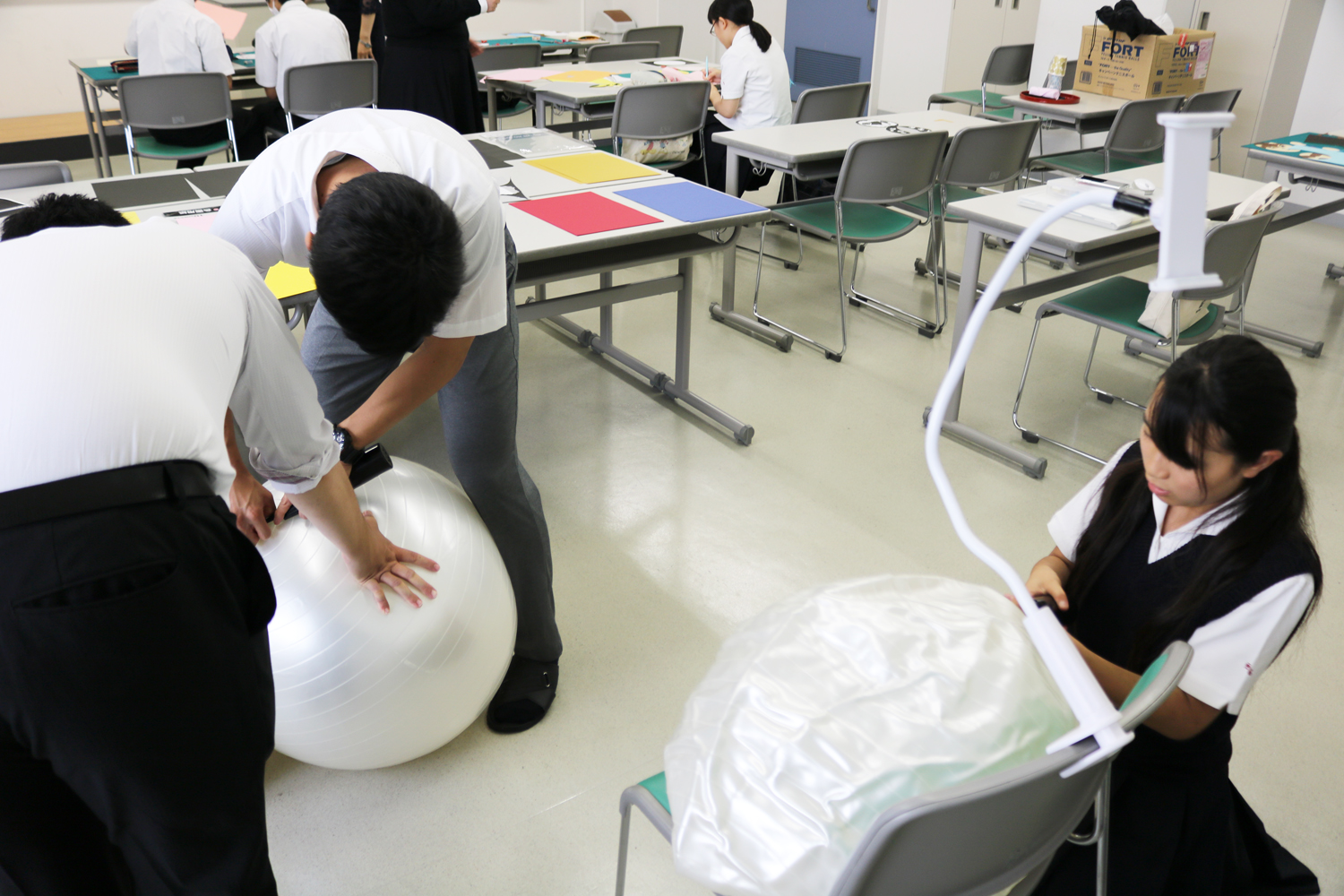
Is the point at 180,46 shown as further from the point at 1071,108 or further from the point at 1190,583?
the point at 1190,583

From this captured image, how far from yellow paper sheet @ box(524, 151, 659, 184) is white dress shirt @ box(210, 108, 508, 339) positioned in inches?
62.8

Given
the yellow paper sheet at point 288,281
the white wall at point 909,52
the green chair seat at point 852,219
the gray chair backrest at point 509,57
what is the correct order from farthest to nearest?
1. the white wall at point 909,52
2. the gray chair backrest at point 509,57
3. the green chair seat at point 852,219
4. the yellow paper sheet at point 288,281

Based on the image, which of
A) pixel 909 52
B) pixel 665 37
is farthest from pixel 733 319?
pixel 909 52

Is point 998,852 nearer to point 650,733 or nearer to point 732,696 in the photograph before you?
point 732,696

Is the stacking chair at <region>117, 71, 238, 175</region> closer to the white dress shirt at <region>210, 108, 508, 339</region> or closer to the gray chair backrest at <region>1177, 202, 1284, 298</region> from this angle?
the white dress shirt at <region>210, 108, 508, 339</region>

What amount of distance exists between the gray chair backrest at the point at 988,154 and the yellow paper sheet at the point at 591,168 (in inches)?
49.9

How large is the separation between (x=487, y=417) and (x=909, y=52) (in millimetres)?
6423

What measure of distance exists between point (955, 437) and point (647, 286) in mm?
1095

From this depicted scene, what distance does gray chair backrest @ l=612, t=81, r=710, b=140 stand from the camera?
409cm

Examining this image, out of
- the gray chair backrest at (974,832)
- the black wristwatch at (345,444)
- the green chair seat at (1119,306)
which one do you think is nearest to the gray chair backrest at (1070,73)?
the green chair seat at (1119,306)

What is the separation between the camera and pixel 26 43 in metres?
6.57

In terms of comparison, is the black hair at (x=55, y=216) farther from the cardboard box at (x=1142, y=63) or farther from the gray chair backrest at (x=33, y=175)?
the cardboard box at (x=1142, y=63)

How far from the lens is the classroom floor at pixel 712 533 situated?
169cm

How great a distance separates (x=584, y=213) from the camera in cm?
268
